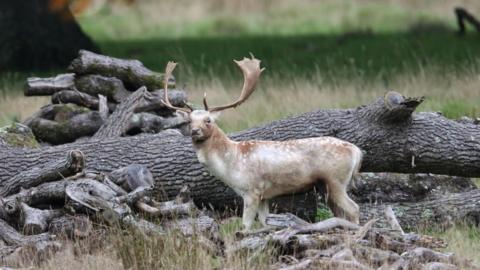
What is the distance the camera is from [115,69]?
1466cm

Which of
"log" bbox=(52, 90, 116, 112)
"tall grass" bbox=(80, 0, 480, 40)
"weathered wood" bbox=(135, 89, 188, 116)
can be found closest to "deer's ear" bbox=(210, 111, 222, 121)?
"weathered wood" bbox=(135, 89, 188, 116)

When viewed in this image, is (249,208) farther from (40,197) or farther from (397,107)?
(40,197)

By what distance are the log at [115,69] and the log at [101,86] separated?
0.21 feet

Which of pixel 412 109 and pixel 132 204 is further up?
pixel 412 109

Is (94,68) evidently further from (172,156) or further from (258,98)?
(258,98)

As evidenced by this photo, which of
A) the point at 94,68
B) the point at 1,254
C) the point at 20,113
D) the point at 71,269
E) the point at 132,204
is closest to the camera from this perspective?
the point at 71,269

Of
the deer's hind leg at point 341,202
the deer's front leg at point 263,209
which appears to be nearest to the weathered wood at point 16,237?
the deer's front leg at point 263,209

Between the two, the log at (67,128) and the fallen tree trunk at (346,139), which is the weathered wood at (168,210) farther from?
the log at (67,128)

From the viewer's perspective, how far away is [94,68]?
14.6 m

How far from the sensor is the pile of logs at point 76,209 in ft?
34.0

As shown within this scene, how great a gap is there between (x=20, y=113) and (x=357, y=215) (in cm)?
778

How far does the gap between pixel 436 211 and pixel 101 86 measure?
15.2 ft

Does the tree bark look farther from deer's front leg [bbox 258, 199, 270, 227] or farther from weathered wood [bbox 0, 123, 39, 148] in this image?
deer's front leg [bbox 258, 199, 270, 227]

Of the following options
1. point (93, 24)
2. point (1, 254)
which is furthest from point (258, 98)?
point (93, 24)
